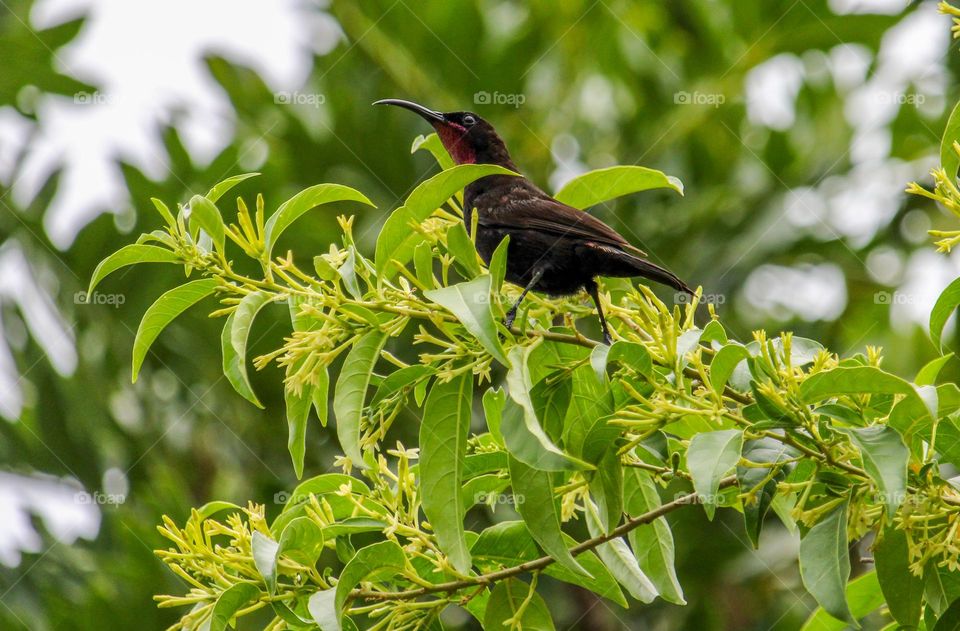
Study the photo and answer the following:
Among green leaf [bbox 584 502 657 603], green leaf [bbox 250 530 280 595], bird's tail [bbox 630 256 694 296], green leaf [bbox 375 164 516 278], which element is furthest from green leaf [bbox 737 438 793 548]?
bird's tail [bbox 630 256 694 296]

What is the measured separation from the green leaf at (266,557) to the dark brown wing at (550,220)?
1.47 metres

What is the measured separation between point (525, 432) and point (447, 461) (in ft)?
0.76

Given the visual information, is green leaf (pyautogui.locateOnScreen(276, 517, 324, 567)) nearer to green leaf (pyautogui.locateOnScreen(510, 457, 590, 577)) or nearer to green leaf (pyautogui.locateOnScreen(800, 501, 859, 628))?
green leaf (pyautogui.locateOnScreen(510, 457, 590, 577))

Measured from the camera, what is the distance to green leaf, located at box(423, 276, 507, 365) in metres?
1.79

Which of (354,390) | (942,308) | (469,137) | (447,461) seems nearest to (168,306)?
(354,390)

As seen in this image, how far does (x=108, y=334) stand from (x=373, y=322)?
3.84 m

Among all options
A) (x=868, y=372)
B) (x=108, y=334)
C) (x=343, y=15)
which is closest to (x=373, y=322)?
(x=868, y=372)

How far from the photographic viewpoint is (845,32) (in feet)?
20.0

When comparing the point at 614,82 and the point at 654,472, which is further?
the point at 614,82

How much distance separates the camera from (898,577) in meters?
1.92

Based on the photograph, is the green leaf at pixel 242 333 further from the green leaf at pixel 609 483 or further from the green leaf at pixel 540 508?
the green leaf at pixel 609 483

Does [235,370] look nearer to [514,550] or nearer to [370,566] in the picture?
[370,566]

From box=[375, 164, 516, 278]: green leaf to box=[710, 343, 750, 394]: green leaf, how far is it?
57cm

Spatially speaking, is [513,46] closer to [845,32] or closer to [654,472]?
[845,32]
